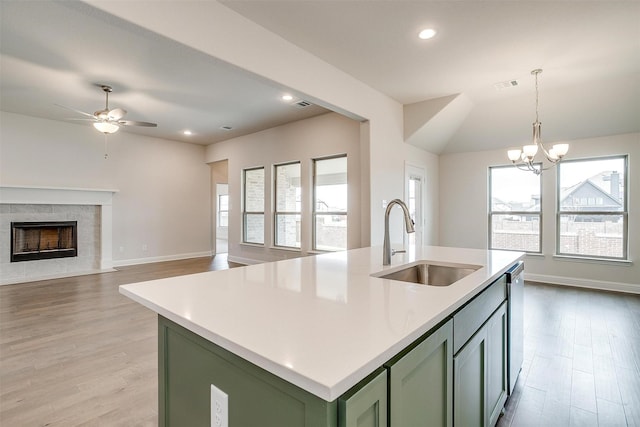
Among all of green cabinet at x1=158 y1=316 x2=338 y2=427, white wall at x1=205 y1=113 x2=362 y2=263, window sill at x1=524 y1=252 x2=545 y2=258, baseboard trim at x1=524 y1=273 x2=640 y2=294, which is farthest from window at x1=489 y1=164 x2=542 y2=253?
green cabinet at x1=158 y1=316 x2=338 y2=427

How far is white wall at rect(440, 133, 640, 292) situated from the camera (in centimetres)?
479

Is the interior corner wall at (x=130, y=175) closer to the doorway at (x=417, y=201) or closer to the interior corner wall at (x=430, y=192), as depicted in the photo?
the doorway at (x=417, y=201)

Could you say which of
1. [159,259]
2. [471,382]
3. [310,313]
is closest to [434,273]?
[471,382]

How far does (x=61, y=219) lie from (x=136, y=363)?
16.4ft

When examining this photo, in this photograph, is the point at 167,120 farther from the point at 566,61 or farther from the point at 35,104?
the point at 566,61

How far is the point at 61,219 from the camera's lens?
6008mm

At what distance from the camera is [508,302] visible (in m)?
1.96

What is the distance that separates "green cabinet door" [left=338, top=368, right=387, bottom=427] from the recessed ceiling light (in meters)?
3.23

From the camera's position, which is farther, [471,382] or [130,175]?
[130,175]

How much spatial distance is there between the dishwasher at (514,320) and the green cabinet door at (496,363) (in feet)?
0.29

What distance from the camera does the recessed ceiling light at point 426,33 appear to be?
3046 mm

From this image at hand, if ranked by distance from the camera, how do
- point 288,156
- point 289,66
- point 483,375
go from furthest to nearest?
point 288,156
point 289,66
point 483,375

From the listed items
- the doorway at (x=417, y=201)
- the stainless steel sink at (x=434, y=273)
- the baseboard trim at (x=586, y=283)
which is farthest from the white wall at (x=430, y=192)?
the stainless steel sink at (x=434, y=273)

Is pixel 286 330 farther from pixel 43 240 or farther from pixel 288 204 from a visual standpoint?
pixel 43 240
